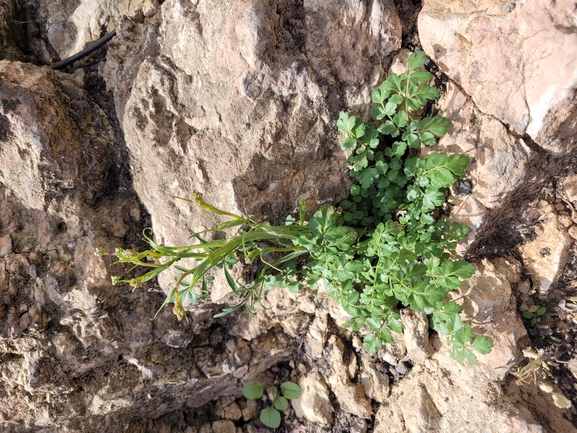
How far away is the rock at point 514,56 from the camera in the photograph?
6.85 feet

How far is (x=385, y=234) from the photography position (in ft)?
7.89

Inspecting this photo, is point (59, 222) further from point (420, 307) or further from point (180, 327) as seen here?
point (420, 307)

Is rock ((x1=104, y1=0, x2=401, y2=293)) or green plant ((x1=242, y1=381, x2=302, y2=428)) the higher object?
rock ((x1=104, y1=0, x2=401, y2=293))

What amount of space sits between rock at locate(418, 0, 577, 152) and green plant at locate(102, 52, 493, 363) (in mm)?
255

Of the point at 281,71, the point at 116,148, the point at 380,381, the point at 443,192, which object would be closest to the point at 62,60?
the point at 116,148

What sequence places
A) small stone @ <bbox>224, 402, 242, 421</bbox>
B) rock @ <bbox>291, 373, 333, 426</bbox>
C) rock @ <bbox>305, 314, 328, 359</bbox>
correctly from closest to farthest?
rock @ <bbox>305, 314, 328, 359</bbox> → rock @ <bbox>291, 373, 333, 426</bbox> → small stone @ <bbox>224, 402, 242, 421</bbox>

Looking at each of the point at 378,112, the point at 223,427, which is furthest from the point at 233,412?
the point at 378,112

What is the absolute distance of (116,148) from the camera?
287 centimetres

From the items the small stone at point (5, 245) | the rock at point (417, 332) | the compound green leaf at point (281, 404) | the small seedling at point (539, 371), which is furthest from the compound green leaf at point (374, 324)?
the small stone at point (5, 245)

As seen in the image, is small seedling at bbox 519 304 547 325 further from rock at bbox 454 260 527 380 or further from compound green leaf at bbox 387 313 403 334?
compound green leaf at bbox 387 313 403 334

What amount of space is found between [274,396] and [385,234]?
7.95 ft

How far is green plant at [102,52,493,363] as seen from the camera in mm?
2338

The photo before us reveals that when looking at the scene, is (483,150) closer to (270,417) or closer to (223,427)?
(270,417)

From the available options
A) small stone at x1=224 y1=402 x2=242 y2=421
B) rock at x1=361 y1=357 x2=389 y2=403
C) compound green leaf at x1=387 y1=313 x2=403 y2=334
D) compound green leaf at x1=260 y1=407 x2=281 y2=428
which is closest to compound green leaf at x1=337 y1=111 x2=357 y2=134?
compound green leaf at x1=387 y1=313 x2=403 y2=334
